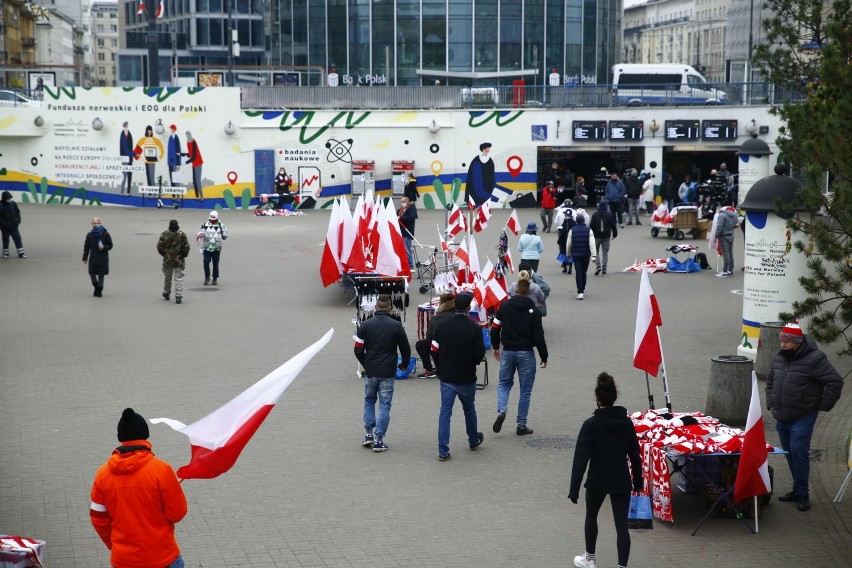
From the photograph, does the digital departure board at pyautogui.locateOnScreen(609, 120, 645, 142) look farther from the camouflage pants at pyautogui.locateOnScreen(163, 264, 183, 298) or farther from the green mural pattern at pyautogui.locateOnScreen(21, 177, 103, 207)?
the camouflage pants at pyautogui.locateOnScreen(163, 264, 183, 298)

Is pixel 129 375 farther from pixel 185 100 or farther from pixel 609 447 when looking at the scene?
pixel 185 100

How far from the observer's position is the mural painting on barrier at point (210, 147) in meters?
40.2

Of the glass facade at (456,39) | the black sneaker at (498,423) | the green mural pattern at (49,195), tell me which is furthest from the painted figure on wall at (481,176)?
the black sneaker at (498,423)

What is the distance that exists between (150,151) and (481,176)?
39.7ft

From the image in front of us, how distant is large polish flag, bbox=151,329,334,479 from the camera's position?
287 inches

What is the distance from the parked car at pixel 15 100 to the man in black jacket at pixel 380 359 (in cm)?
3302

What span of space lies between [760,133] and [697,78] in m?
17.3

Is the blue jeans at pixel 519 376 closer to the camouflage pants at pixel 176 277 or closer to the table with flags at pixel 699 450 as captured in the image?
A: the table with flags at pixel 699 450

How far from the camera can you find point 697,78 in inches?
2253

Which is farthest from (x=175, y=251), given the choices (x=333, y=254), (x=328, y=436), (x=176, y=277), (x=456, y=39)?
(x=456, y=39)

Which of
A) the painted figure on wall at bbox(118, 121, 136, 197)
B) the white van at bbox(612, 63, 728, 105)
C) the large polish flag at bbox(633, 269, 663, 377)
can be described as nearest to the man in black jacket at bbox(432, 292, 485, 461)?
the large polish flag at bbox(633, 269, 663, 377)

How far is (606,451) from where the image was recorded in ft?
27.1

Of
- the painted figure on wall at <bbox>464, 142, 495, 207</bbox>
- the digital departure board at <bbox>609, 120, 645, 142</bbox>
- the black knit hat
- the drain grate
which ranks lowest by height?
the drain grate

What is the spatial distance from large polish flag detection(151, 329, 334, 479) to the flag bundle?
11538mm
